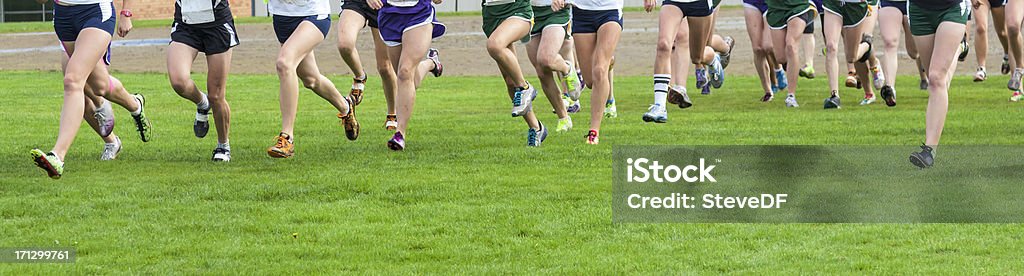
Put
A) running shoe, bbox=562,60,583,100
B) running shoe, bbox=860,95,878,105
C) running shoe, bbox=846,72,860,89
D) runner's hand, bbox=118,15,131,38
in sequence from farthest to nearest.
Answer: running shoe, bbox=846,72,860,89
running shoe, bbox=860,95,878,105
running shoe, bbox=562,60,583,100
runner's hand, bbox=118,15,131,38

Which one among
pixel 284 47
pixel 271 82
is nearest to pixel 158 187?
pixel 284 47

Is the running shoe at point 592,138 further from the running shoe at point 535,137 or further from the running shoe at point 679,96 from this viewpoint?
the running shoe at point 679,96

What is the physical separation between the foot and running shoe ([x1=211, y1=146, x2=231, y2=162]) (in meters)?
0.37

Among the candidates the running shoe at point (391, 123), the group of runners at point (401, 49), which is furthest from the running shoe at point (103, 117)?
the running shoe at point (391, 123)

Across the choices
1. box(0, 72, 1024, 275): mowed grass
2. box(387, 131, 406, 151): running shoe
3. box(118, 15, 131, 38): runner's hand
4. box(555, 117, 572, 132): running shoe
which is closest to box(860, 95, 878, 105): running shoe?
box(0, 72, 1024, 275): mowed grass

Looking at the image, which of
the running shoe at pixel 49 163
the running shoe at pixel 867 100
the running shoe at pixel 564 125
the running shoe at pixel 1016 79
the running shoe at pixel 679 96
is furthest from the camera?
the running shoe at pixel 867 100

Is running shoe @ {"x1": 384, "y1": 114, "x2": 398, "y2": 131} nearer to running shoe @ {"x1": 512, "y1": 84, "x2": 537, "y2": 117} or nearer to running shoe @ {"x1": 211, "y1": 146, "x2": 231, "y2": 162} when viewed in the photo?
running shoe @ {"x1": 512, "y1": 84, "x2": 537, "y2": 117}

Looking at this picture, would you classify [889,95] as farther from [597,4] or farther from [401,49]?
[401,49]

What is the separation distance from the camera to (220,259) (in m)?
7.18

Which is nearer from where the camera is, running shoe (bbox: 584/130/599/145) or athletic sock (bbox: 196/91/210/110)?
athletic sock (bbox: 196/91/210/110)

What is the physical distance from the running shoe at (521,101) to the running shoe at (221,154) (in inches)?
88.8

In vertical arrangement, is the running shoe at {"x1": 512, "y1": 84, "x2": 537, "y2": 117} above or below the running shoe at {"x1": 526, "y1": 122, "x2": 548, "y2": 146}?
above

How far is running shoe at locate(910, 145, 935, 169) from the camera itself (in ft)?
33.6

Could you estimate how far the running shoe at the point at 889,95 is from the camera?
16203mm
